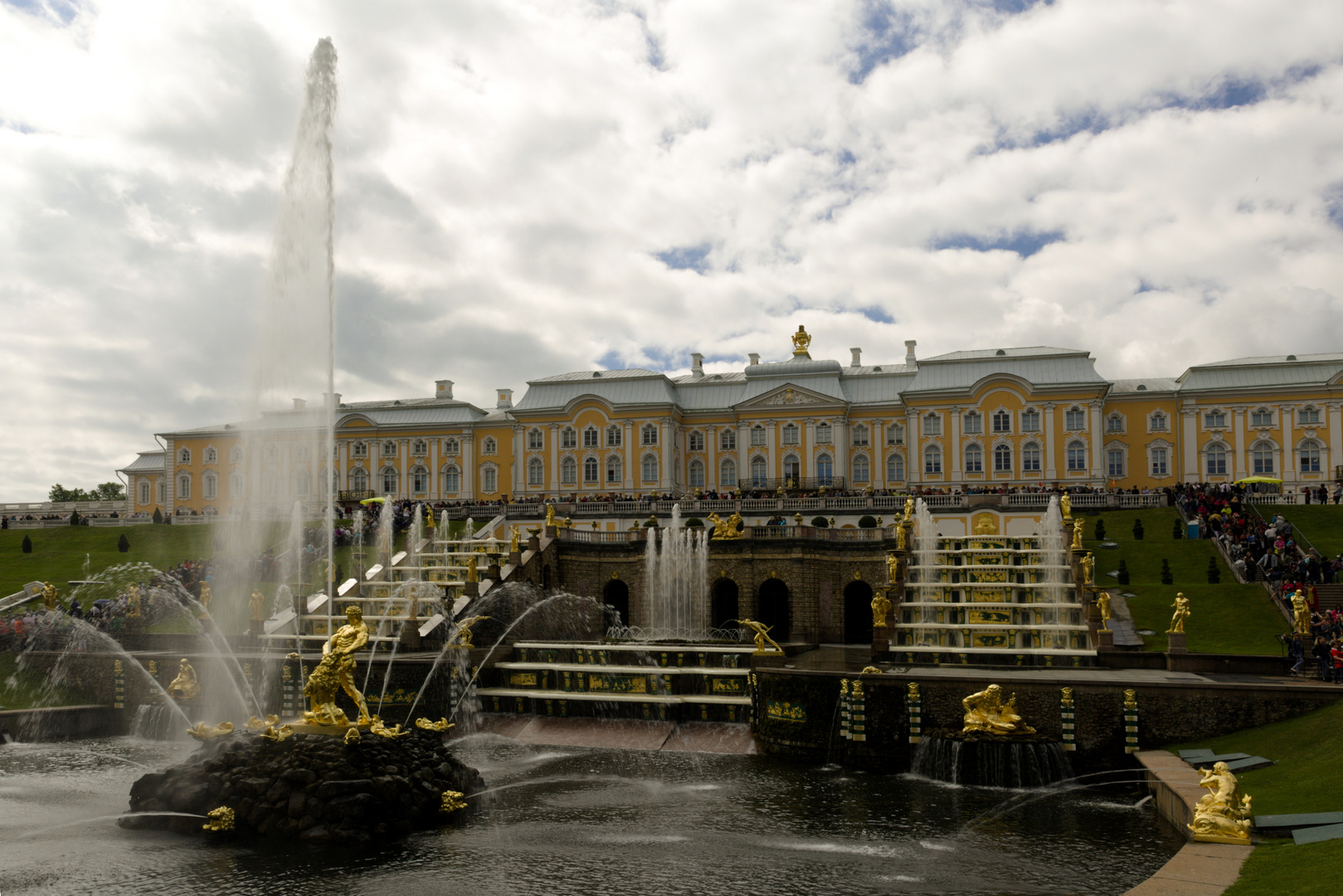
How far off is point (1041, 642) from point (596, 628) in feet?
59.8

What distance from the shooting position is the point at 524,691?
27453 millimetres

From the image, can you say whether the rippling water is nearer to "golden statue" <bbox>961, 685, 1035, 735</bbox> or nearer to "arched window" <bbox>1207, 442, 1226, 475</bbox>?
"golden statue" <bbox>961, 685, 1035, 735</bbox>

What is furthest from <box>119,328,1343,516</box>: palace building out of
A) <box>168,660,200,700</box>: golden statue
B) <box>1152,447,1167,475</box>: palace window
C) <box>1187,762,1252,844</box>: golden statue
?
<box>1187,762,1252,844</box>: golden statue

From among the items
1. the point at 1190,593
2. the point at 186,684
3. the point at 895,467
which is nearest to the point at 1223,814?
the point at 1190,593

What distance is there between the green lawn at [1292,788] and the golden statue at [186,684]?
977 inches

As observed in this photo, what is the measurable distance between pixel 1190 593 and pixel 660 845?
23670 millimetres

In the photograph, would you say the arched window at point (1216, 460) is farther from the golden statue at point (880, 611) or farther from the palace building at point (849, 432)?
the golden statue at point (880, 611)

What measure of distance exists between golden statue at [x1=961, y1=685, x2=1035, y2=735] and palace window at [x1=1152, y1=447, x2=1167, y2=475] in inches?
1849

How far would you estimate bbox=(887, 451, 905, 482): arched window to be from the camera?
6419cm

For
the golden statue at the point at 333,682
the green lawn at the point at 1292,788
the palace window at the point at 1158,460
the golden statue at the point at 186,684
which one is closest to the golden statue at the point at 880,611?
the green lawn at the point at 1292,788

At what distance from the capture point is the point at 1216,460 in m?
61.3

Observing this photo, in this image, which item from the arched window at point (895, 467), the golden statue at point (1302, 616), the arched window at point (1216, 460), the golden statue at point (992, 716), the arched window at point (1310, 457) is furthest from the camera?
the arched window at point (895, 467)

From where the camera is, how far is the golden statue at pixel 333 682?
18.2m

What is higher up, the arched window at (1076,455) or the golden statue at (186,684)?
the arched window at (1076,455)
